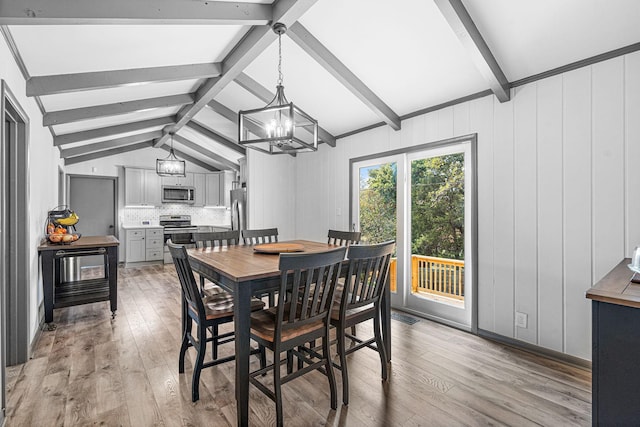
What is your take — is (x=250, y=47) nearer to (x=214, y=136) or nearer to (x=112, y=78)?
(x=112, y=78)

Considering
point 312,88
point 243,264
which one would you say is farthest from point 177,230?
point 243,264

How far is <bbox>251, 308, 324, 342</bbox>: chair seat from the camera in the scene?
1.82m

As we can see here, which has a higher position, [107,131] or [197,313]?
[107,131]

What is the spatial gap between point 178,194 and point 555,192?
275 inches

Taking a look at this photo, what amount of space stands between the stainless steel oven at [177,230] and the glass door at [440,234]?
491cm

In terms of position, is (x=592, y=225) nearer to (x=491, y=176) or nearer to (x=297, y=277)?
(x=491, y=176)

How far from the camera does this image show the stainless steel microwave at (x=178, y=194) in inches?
283

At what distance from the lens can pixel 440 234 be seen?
3.55m

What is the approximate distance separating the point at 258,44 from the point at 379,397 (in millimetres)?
2848

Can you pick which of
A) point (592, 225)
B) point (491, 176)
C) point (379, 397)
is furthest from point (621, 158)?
point (379, 397)

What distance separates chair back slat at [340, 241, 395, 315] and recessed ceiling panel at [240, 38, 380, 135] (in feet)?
7.09

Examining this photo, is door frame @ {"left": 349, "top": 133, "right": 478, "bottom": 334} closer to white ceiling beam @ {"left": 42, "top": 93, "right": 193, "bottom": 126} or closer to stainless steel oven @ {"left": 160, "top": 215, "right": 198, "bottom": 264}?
white ceiling beam @ {"left": 42, "top": 93, "right": 193, "bottom": 126}

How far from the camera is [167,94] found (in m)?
4.01

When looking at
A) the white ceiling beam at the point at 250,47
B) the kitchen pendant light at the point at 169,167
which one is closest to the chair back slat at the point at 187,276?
the white ceiling beam at the point at 250,47
